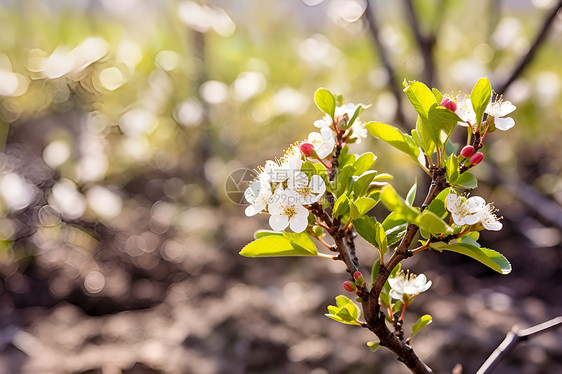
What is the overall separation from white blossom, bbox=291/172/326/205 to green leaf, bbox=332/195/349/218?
0.07 ft

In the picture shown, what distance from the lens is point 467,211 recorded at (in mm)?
443

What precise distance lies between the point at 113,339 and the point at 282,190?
3.05 ft

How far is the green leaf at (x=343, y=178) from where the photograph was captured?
Result: 0.48 meters

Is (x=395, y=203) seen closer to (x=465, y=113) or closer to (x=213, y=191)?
(x=465, y=113)

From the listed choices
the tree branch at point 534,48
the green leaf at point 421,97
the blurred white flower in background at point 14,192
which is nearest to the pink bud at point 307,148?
the green leaf at point 421,97

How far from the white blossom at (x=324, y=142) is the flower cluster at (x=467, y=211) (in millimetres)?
118

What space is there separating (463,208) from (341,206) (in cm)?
11

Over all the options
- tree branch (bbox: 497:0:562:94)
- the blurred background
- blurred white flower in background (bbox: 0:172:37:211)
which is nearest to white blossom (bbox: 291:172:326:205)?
the blurred background

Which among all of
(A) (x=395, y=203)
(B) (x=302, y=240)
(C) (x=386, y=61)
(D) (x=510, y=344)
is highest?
(A) (x=395, y=203)

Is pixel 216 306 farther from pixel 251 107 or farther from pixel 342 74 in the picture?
pixel 342 74

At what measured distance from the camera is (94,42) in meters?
1.83

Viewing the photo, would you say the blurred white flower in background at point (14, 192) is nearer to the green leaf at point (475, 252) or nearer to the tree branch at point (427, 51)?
the tree branch at point (427, 51)

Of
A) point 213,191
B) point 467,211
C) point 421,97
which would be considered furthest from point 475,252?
point 213,191

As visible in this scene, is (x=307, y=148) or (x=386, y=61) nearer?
(x=307, y=148)
